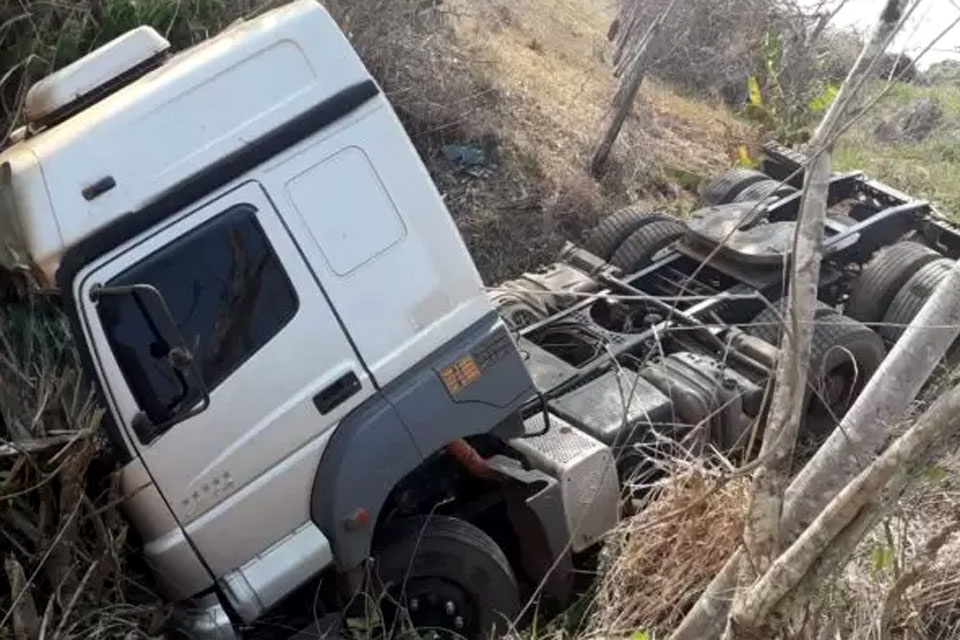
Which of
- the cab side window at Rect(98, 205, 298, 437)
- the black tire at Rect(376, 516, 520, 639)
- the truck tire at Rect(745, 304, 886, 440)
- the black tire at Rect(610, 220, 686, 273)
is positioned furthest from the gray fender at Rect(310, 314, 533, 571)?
the black tire at Rect(610, 220, 686, 273)

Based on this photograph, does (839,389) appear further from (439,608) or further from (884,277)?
(439,608)

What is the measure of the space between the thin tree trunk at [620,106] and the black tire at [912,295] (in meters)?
3.51

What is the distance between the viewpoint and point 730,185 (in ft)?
26.8

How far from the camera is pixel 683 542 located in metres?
4.64

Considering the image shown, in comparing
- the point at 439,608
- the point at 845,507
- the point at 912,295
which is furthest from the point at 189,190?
the point at 912,295

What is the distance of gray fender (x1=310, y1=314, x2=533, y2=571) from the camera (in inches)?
173

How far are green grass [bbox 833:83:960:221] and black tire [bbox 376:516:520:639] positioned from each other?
6.06m

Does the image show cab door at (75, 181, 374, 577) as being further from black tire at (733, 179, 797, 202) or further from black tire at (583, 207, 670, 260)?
black tire at (733, 179, 797, 202)

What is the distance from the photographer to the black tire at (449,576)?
4715 mm

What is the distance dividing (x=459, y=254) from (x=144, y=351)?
4.08ft

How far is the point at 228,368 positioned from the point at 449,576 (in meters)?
1.29

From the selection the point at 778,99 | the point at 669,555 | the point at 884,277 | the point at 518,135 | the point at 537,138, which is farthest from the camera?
the point at 778,99

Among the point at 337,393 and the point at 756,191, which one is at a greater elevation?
the point at 337,393

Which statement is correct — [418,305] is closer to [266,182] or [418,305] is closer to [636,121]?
[266,182]
